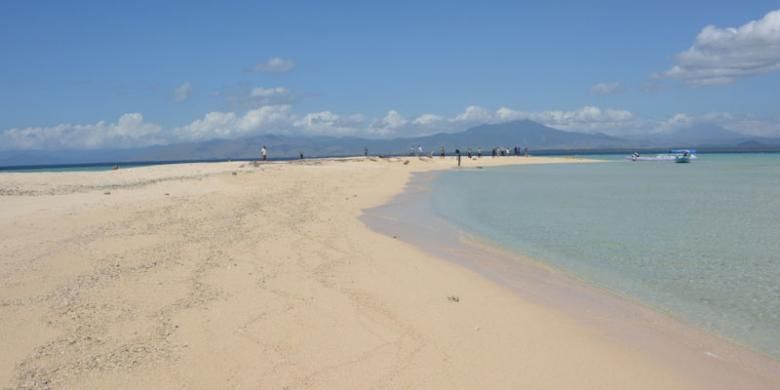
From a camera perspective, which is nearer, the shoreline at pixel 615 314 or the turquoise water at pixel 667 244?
the shoreline at pixel 615 314

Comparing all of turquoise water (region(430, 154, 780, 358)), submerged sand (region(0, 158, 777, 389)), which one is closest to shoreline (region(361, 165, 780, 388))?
submerged sand (region(0, 158, 777, 389))

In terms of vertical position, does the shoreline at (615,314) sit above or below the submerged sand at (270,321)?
below

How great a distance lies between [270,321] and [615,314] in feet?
17.6

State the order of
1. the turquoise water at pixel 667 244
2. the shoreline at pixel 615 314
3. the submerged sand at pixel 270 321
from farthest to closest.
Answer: the turquoise water at pixel 667 244, the shoreline at pixel 615 314, the submerged sand at pixel 270 321

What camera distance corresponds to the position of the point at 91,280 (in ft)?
30.5

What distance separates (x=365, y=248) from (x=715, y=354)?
7977 millimetres

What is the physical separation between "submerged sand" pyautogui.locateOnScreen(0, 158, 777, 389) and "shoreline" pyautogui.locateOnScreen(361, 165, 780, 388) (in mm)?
265

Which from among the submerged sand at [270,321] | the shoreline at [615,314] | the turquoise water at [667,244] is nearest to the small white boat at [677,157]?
the turquoise water at [667,244]

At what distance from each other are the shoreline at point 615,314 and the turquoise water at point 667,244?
366 mm

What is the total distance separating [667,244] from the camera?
15.2 m

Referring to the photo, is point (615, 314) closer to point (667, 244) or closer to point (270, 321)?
point (270, 321)

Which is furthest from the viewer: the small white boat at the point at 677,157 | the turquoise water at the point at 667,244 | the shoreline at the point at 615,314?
the small white boat at the point at 677,157

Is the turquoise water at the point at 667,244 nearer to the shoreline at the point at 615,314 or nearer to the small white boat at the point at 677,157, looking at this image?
the shoreline at the point at 615,314

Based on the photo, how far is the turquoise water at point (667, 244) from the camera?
9391mm
